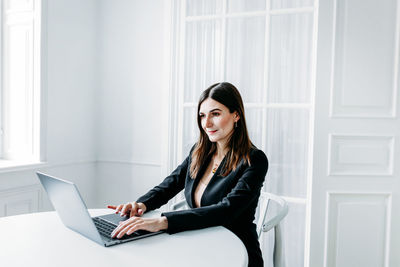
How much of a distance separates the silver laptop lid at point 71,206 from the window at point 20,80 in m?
1.65

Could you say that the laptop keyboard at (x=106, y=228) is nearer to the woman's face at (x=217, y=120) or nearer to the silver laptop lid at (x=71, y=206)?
the silver laptop lid at (x=71, y=206)

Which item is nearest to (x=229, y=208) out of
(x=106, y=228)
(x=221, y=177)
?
(x=221, y=177)

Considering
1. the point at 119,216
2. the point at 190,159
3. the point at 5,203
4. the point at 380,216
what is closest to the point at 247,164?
the point at 190,159

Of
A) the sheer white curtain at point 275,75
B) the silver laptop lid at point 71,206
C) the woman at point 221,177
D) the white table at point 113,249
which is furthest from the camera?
the sheer white curtain at point 275,75

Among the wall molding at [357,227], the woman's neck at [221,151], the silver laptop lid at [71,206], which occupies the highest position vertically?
the woman's neck at [221,151]

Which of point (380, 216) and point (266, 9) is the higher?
point (266, 9)

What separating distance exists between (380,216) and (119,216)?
1669 mm

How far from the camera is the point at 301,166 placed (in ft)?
8.12

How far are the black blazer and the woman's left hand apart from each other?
0.14 feet

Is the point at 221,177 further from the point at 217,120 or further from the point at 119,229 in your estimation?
the point at 119,229

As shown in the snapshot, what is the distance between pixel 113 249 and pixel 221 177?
0.65 m

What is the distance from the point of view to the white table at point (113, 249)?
3.25ft

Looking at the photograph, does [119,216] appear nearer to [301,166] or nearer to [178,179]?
[178,179]

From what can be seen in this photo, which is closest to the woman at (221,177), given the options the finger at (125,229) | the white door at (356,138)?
the finger at (125,229)
